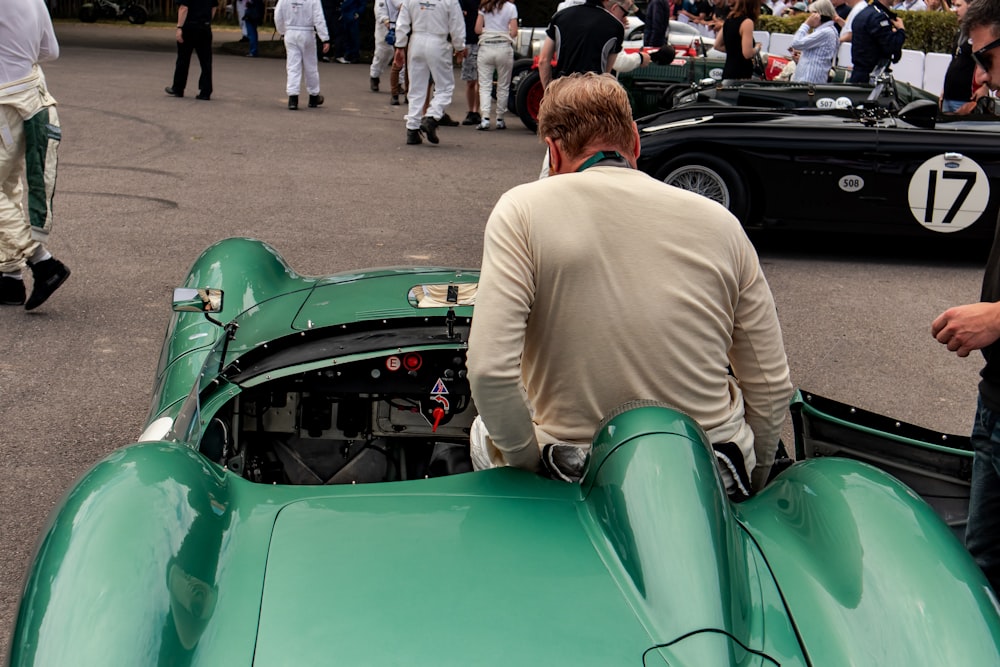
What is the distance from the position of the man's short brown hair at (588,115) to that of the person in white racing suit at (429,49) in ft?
30.9

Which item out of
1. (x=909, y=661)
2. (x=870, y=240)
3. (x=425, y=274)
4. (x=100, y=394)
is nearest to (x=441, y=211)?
(x=870, y=240)

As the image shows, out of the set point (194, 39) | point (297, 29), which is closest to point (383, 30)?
point (297, 29)

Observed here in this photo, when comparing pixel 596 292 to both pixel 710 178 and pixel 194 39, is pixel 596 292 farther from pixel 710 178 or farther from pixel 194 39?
pixel 194 39

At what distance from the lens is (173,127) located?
1222cm

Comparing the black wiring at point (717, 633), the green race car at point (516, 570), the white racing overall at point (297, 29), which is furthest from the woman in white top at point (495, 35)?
the black wiring at point (717, 633)

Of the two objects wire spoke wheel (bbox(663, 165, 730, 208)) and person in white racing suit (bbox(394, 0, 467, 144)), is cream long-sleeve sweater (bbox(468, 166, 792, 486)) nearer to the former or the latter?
wire spoke wheel (bbox(663, 165, 730, 208))

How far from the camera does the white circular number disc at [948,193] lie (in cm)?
746

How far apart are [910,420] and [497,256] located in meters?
3.40

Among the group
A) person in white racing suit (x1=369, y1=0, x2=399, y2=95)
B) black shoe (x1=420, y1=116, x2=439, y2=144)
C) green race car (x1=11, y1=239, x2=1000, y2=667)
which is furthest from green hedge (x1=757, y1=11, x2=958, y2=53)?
green race car (x1=11, y1=239, x2=1000, y2=667)

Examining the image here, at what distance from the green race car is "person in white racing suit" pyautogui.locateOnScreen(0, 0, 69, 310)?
12.8ft

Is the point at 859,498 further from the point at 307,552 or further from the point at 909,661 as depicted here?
the point at 307,552

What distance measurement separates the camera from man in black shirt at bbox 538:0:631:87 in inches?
331

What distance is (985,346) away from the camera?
2682 millimetres

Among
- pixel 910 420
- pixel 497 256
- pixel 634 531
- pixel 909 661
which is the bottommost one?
pixel 910 420
